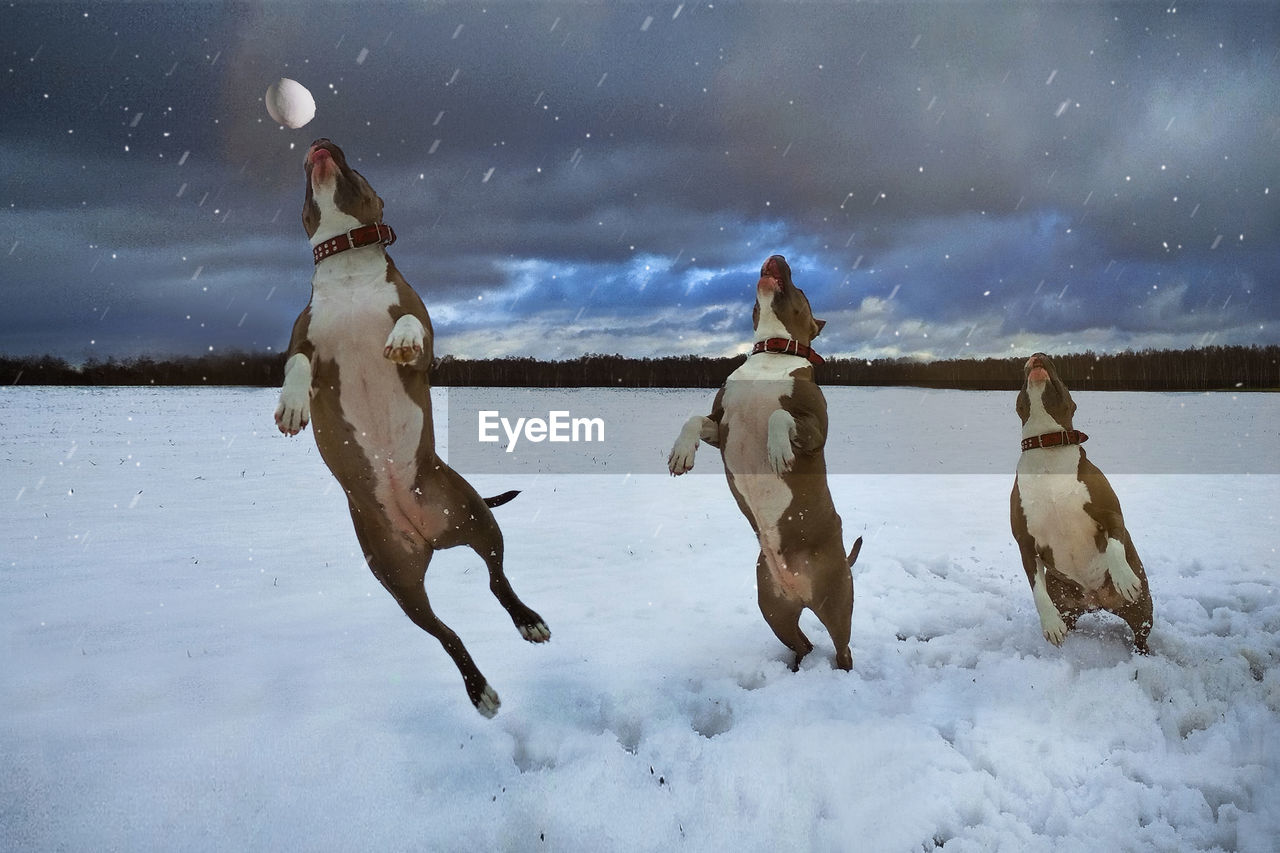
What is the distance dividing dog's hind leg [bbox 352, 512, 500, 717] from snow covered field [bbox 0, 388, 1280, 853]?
0.45m

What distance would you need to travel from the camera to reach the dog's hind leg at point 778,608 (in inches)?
153

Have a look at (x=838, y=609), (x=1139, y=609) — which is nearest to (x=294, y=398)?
(x=838, y=609)

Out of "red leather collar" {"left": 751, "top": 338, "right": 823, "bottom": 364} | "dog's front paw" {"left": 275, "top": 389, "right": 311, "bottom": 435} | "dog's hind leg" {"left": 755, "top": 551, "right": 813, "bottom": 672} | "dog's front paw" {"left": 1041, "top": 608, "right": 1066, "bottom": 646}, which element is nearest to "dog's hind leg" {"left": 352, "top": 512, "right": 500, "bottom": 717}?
"dog's front paw" {"left": 275, "top": 389, "right": 311, "bottom": 435}

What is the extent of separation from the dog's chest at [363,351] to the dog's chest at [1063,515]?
11.3 ft

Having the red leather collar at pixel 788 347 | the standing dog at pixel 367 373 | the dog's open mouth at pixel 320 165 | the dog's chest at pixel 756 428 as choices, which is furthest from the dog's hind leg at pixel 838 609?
the dog's open mouth at pixel 320 165

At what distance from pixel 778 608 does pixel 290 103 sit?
10.3 feet

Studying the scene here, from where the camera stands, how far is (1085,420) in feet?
61.0

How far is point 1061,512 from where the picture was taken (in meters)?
4.21

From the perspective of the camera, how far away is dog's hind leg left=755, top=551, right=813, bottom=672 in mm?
3893

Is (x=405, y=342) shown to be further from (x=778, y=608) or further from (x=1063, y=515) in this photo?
(x=1063, y=515)

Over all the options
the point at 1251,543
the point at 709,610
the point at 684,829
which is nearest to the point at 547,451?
the point at 709,610

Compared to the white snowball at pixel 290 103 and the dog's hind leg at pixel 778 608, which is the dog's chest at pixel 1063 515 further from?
the white snowball at pixel 290 103

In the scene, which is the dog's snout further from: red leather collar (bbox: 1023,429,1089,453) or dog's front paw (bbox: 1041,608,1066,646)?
dog's front paw (bbox: 1041,608,1066,646)

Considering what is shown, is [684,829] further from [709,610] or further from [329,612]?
[329,612]
